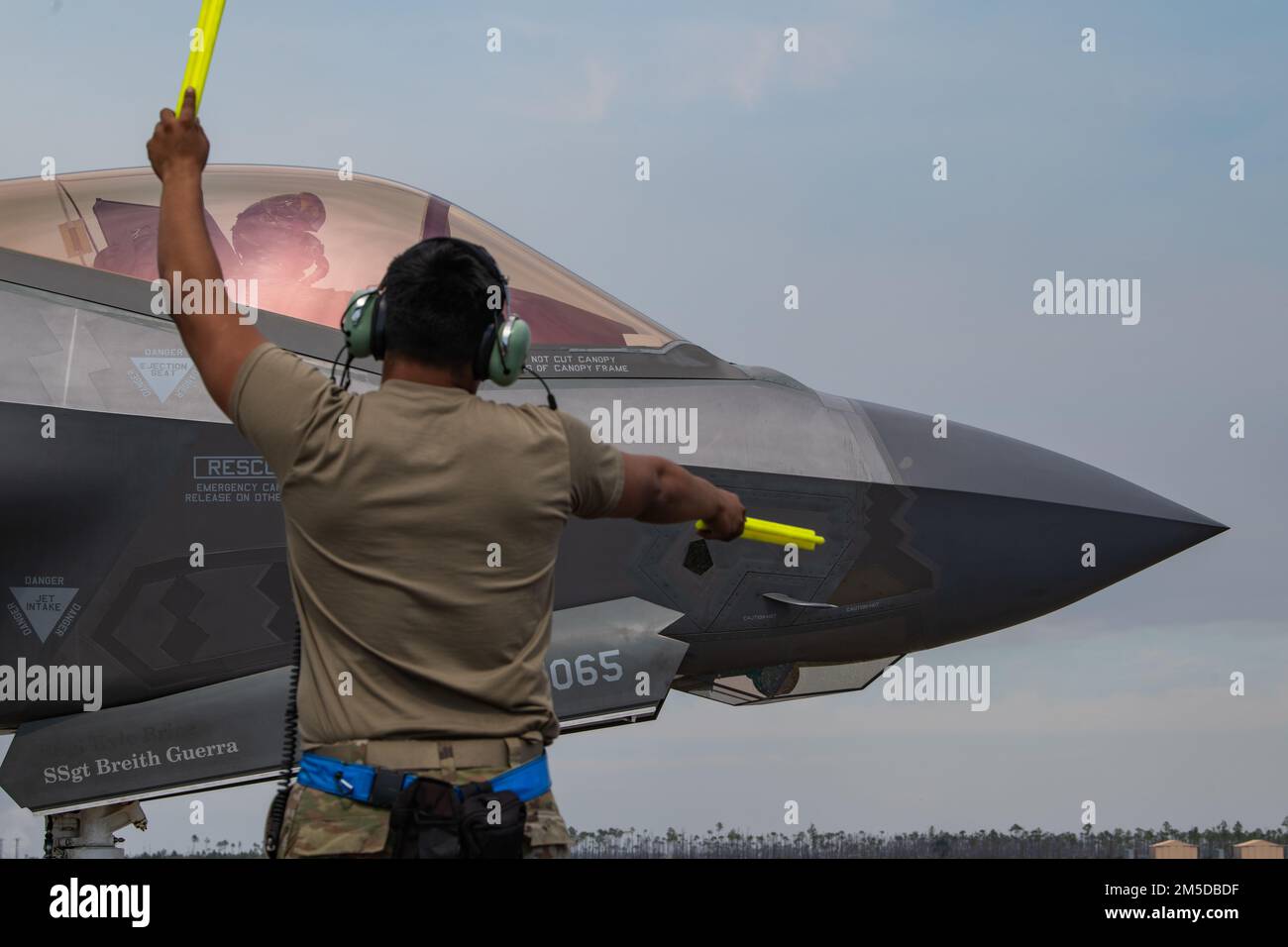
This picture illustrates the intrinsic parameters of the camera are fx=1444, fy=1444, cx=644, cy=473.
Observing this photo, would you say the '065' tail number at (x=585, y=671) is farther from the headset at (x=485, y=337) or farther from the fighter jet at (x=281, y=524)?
the headset at (x=485, y=337)

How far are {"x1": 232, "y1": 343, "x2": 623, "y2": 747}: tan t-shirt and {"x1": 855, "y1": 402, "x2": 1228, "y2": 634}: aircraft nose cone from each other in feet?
16.4

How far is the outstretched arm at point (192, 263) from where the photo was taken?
11.1 feet

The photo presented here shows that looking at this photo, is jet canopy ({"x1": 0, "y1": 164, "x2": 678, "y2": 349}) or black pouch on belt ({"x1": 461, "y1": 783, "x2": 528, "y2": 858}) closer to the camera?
black pouch on belt ({"x1": 461, "y1": 783, "x2": 528, "y2": 858})

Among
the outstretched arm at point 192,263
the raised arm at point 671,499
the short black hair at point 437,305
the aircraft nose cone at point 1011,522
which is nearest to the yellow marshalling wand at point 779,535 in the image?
the raised arm at point 671,499

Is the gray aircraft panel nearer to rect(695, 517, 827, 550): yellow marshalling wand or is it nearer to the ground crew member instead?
rect(695, 517, 827, 550): yellow marshalling wand

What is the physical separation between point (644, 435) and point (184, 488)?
2.46m

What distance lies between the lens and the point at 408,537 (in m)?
3.26

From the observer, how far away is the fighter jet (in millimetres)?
7492

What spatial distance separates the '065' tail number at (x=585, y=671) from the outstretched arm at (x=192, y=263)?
4278mm

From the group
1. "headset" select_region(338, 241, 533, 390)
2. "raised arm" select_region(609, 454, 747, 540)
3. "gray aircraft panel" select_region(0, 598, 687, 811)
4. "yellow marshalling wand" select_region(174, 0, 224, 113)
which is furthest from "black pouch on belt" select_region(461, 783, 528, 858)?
"gray aircraft panel" select_region(0, 598, 687, 811)

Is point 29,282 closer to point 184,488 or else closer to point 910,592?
point 184,488

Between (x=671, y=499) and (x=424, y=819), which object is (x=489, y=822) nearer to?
(x=424, y=819)
